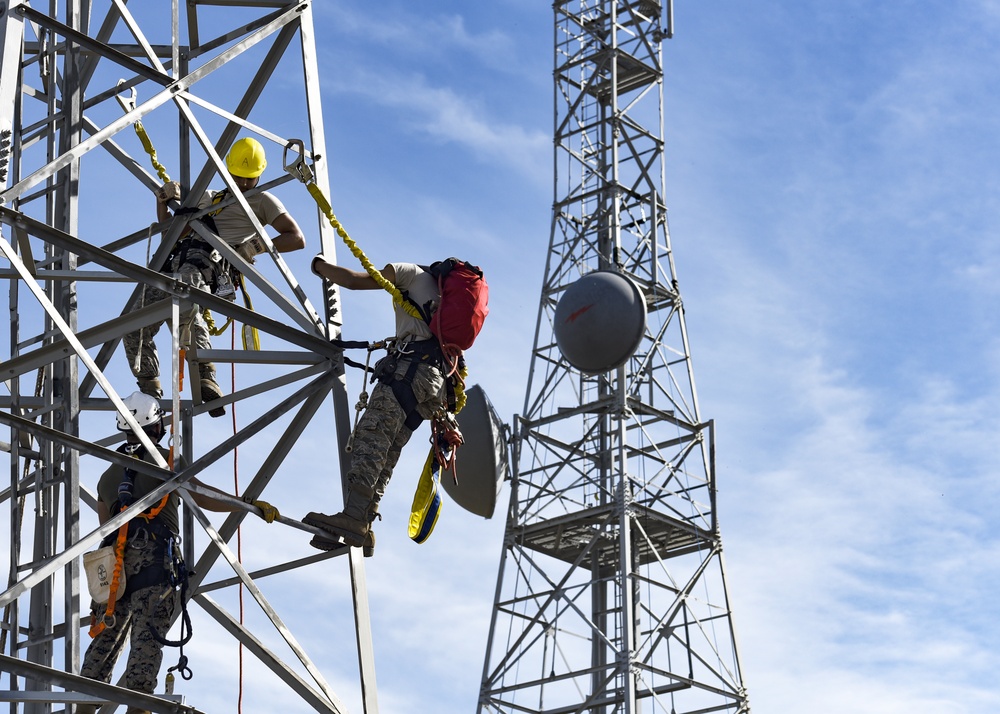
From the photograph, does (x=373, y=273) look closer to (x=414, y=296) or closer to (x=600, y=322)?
(x=414, y=296)

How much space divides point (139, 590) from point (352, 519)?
1.55 meters

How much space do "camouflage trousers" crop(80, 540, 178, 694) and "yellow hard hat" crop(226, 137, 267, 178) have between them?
313 centimetres

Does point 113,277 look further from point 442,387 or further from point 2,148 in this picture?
point 442,387

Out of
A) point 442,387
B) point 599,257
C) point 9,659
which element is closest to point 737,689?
point 599,257

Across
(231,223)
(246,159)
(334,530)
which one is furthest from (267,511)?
(246,159)

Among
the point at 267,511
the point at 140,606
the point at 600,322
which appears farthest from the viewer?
the point at 600,322

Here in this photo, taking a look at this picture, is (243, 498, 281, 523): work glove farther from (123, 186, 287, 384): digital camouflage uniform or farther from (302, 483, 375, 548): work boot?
(123, 186, 287, 384): digital camouflage uniform

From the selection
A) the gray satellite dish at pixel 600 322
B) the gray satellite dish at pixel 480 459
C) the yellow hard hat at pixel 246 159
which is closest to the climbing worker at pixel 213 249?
the yellow hard hat at pixel 246 159

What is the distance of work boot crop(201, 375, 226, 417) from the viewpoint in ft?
39.8

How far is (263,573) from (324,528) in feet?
2.37

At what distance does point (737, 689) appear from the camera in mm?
28000

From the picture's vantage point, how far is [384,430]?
11.0 m

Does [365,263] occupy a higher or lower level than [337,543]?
higher

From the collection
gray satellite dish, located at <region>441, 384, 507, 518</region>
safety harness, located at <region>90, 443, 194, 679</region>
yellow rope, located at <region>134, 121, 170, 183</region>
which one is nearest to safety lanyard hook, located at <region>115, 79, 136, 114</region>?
yellow rope, located at <region>134, 121, 170, 183</region>
